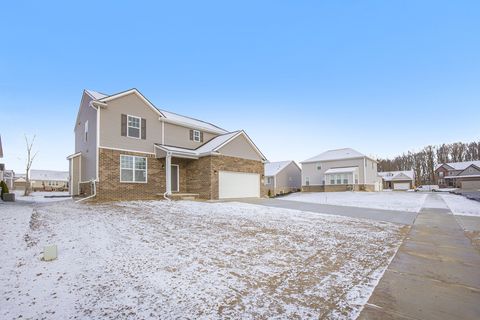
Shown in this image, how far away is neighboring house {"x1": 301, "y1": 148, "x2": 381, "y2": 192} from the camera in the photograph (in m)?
34.3

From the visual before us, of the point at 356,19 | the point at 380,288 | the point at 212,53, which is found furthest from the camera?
the point at 212,53

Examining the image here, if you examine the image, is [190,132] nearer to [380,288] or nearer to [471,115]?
[380,288]

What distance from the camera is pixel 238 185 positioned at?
769 inches

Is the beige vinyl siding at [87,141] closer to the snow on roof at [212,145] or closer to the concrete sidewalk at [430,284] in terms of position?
the snow on roof at [212,145]

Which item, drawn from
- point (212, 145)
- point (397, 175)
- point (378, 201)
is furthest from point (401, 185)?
point (212, 145)

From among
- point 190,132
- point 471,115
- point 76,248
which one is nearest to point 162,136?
point 190,132

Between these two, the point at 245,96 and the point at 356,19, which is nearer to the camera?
the point at 356,19

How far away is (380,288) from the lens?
3.82 m

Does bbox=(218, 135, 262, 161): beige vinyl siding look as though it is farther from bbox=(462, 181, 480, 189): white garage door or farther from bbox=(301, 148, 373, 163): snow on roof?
bbox=(462, 181, 480, 189): white garage door

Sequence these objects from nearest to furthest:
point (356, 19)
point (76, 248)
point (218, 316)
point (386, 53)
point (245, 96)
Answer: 1. point (218, 316)
2. point (76, 248)
3. point (356, 19)
4. point (386, 53)
5. point (245, 96)

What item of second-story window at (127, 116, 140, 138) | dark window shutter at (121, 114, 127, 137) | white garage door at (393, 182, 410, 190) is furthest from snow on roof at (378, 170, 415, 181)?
dark window shutter at (121, 114, 127, 137)

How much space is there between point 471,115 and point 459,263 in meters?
23.6

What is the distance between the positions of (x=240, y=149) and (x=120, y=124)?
8856 millimetres

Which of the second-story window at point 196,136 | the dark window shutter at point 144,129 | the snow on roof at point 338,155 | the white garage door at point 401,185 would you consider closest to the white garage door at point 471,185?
the white garage door at point 401,185
